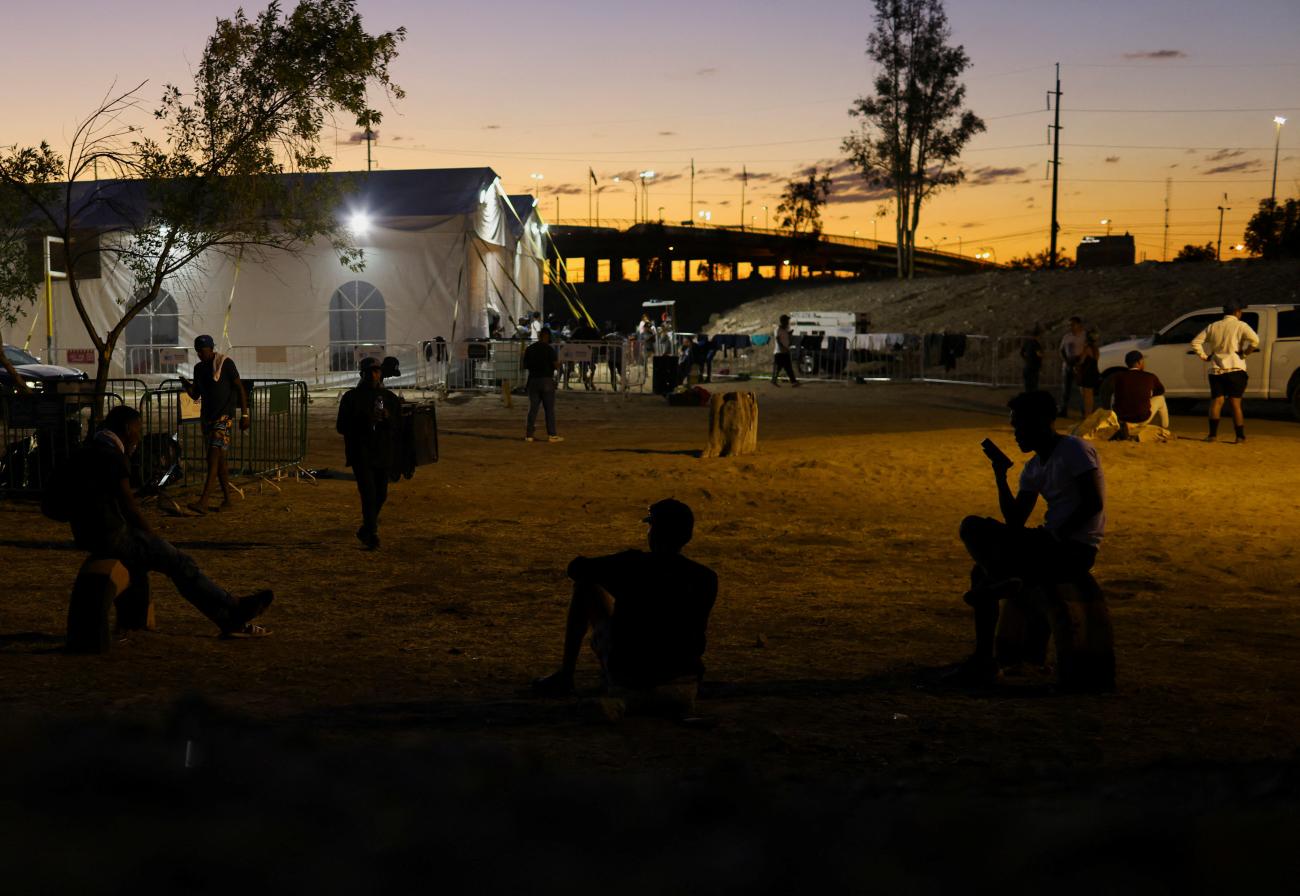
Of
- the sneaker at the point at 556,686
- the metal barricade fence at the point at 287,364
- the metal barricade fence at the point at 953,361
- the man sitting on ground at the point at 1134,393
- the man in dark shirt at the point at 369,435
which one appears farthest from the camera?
the metal barricade fence at the point at 953,361

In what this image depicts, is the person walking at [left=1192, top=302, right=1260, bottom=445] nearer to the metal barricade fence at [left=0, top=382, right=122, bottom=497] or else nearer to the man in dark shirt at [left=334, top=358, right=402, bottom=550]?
the man in dark shirt at [left=334, top=358, right=402, bottom=550]

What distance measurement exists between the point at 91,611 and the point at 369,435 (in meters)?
3.30

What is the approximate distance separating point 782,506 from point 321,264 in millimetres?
20616

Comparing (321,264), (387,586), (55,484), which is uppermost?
(321,264)

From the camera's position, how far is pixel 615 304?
84.4 metres

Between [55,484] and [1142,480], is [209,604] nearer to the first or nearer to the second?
[55,484]

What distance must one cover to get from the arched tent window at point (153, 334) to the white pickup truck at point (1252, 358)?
72.2ft

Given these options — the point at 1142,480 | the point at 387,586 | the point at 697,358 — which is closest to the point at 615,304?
the point at 697,358

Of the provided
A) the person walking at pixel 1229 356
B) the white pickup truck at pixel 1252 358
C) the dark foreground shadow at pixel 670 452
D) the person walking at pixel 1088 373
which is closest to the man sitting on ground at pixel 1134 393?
the person walking at pixel 1229 356

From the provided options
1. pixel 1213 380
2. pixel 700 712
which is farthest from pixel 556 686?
pixel 1213 380

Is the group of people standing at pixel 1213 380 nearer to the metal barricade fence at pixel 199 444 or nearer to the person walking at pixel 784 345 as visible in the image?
the metal barricade fence at pixel 199 444

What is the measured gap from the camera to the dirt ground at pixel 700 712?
3.79 metres

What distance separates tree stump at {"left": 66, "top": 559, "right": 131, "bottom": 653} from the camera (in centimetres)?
638

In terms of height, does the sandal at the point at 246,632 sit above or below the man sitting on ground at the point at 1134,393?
below
